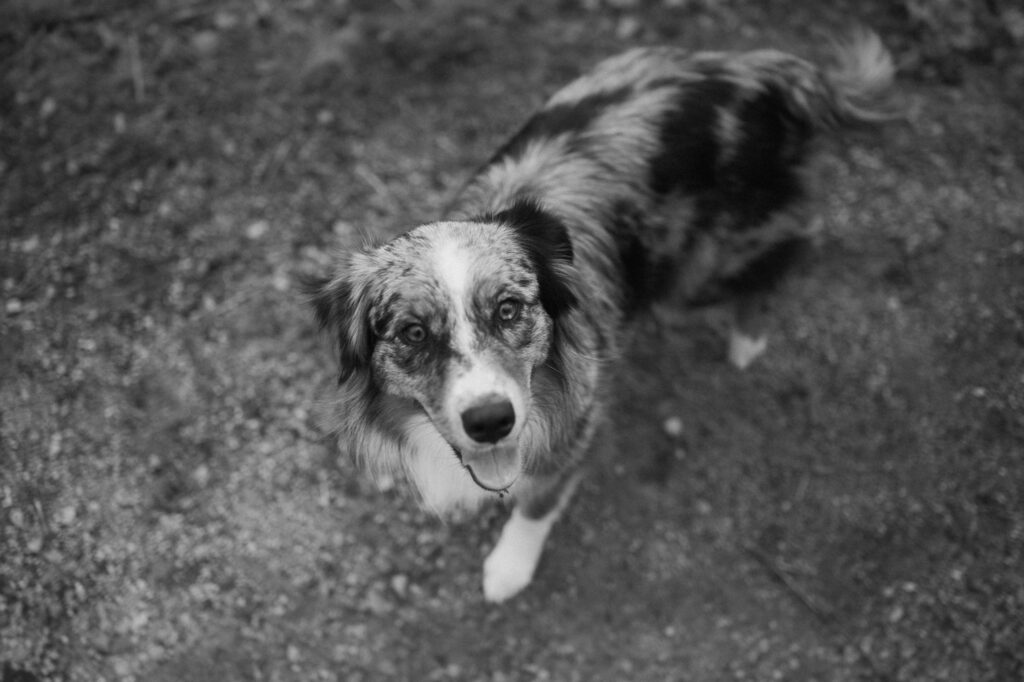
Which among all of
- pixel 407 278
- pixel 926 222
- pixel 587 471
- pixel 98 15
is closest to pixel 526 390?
pixel 407 278

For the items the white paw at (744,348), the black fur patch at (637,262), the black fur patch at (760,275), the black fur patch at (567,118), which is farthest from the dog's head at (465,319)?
the white paw at (744,348)

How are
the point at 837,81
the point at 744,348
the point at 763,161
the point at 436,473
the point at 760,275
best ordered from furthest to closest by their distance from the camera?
the point at 744,348 → the point at 760,275 → the point at 837,81 → the point at 763,161 → the point at 436,473

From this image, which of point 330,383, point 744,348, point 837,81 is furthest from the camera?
point 744,348

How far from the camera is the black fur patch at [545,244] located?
2.64m

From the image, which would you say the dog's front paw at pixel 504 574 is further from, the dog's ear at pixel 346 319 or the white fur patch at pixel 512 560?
the dog's ear at pixel 346 319

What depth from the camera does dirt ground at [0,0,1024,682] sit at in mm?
3432

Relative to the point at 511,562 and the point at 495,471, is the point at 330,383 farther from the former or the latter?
the point at 495,471

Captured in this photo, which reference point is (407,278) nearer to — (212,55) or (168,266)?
(168,266)

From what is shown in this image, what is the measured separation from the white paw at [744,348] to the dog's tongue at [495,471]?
1.85 meters

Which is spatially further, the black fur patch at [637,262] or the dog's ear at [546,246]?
the black fur patch at [637,262]

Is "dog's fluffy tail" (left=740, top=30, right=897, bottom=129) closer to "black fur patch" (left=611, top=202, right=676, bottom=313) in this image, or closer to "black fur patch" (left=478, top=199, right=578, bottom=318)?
"black fur patch" (left=611, top=202, right=676, bottom=313)

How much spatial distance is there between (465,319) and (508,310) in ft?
0.56

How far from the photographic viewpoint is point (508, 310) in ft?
8.19

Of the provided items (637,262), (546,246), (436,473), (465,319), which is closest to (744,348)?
(637,262)
